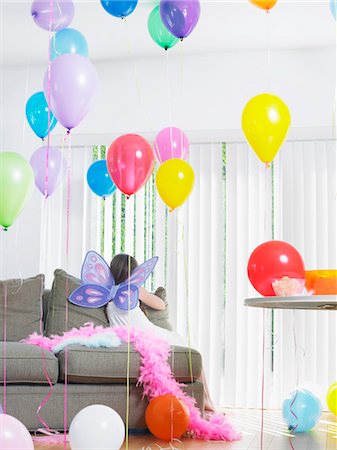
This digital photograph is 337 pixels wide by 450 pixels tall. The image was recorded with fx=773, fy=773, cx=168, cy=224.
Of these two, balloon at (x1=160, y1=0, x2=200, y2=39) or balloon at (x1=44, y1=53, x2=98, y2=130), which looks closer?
balloon at (x1=44, y1=53, x2=98, y2=130)

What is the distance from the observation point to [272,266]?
2408mm

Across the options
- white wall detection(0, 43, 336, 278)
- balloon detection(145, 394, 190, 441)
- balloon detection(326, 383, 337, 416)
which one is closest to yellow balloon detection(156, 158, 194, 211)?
balloon detection(145, 394, 190, 441)

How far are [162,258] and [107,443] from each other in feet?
8.41

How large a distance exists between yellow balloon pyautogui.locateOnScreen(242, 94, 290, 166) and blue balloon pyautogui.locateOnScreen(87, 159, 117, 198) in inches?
68.9

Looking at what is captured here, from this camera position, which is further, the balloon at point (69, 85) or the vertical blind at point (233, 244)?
the vertical blind at point (233, 244)

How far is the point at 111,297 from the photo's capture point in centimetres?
448

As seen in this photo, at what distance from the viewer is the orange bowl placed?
2115mm

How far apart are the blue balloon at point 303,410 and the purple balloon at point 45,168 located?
175 cm

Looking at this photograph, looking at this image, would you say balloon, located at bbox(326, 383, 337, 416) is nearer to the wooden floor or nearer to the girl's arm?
the wooden floor

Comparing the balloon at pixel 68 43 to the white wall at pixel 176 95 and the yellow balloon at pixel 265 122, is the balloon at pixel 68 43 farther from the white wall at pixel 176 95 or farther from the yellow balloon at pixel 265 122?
the white wall at pixel 176 95

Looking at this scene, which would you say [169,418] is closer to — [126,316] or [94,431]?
[94,431]

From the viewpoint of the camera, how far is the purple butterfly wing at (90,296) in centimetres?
449

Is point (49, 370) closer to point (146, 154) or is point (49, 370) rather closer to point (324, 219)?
point (146, 154)

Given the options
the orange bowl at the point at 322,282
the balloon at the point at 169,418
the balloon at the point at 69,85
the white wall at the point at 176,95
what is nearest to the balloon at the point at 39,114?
the balloon at the point at 69,85
